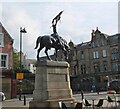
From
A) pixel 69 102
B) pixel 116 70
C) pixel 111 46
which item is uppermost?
pixel 111 46

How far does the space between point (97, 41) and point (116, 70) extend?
34.1ft

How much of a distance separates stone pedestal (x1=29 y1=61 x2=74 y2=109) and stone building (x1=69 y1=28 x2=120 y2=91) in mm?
41172

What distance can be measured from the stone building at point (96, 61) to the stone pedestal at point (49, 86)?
135ft

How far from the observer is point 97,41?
68625mm

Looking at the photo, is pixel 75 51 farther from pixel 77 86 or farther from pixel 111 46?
pixel 77 86

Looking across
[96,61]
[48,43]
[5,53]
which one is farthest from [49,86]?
[96,61]

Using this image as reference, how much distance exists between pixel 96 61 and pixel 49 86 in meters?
53.0

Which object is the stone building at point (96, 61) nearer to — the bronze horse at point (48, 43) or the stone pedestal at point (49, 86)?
the bronze horse at point (48, 43)

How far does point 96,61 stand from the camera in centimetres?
6794

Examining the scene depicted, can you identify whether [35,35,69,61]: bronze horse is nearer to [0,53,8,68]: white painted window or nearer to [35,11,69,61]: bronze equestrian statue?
[35,11,69,61]: bronze equestrian statue

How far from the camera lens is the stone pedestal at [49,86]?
15633 millimetres

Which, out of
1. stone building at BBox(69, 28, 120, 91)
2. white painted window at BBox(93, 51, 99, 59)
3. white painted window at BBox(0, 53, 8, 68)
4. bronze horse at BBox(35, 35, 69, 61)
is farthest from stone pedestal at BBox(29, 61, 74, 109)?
white painted window at BBox(93, 51, 99, 59)

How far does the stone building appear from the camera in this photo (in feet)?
206

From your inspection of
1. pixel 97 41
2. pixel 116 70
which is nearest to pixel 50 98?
pixel 116 70
